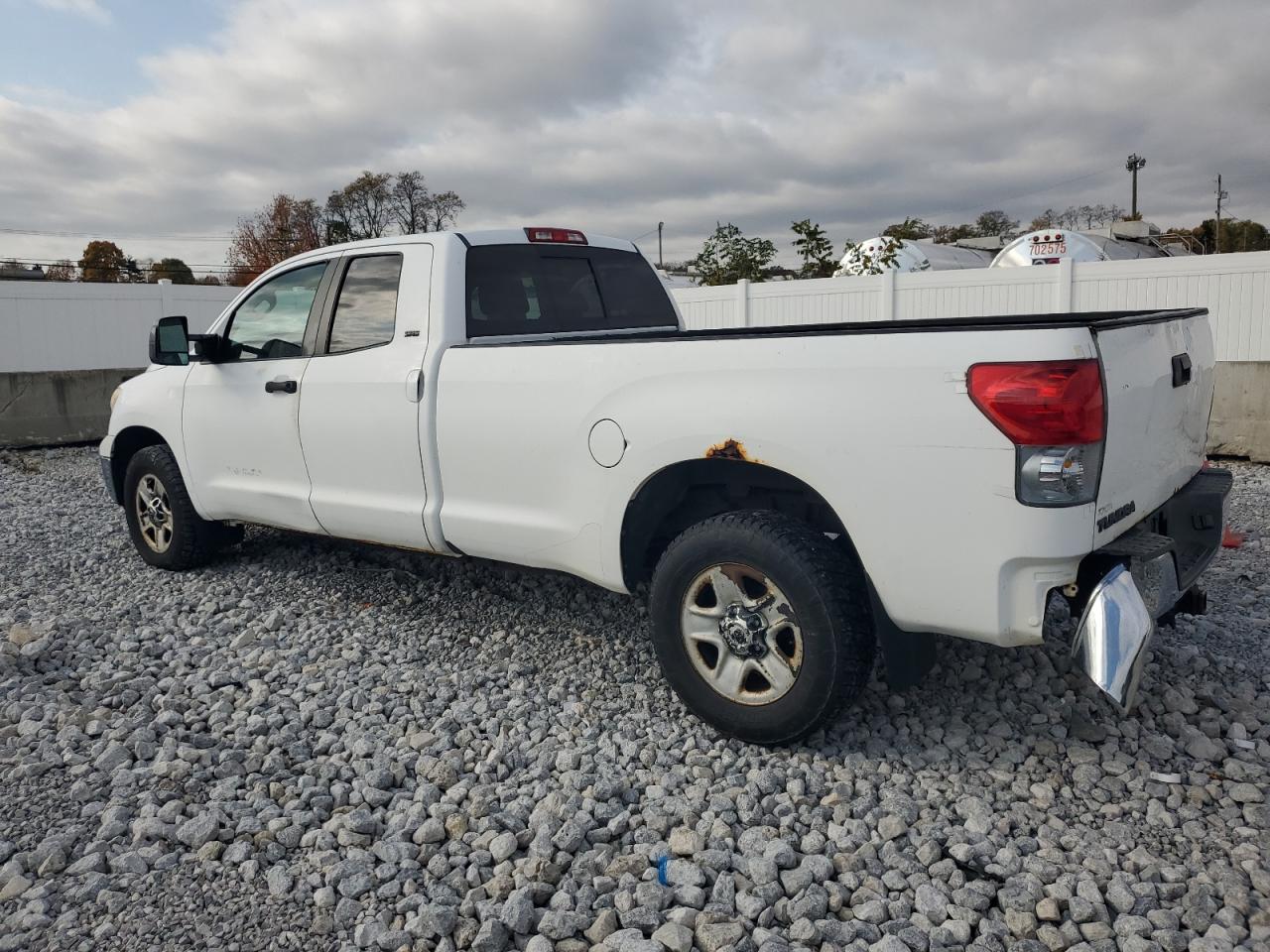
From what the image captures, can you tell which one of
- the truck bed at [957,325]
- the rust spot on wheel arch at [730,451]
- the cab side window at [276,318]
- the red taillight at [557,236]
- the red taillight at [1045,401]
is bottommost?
the rust spot on wheel arch at [730,451]

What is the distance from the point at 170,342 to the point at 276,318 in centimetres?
67

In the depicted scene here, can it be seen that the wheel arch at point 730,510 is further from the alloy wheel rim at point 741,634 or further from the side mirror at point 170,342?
the side mirror at point 170,342

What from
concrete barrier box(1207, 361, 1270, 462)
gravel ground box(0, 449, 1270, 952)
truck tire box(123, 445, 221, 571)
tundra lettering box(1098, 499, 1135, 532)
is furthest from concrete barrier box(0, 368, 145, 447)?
concrete barrier box(1207, 361, 1270, 462)

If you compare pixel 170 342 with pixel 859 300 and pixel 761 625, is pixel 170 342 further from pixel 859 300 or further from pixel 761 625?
pixel 859 300

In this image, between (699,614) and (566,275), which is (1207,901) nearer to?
(699,614)

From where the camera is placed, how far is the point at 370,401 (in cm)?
457

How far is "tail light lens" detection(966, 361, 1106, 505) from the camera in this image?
2803mm

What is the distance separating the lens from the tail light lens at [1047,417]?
110 inches

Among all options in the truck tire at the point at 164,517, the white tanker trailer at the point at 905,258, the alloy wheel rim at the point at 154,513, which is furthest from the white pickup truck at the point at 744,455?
the white tanker trailer at the point at 905,258

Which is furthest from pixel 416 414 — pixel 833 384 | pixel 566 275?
pixel 833 384

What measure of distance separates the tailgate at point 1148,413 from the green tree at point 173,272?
45.4 metres

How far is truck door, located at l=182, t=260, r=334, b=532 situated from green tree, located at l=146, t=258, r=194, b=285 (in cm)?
4193

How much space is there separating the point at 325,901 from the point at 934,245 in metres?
23.0

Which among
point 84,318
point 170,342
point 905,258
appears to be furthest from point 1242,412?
A: point 84,318
